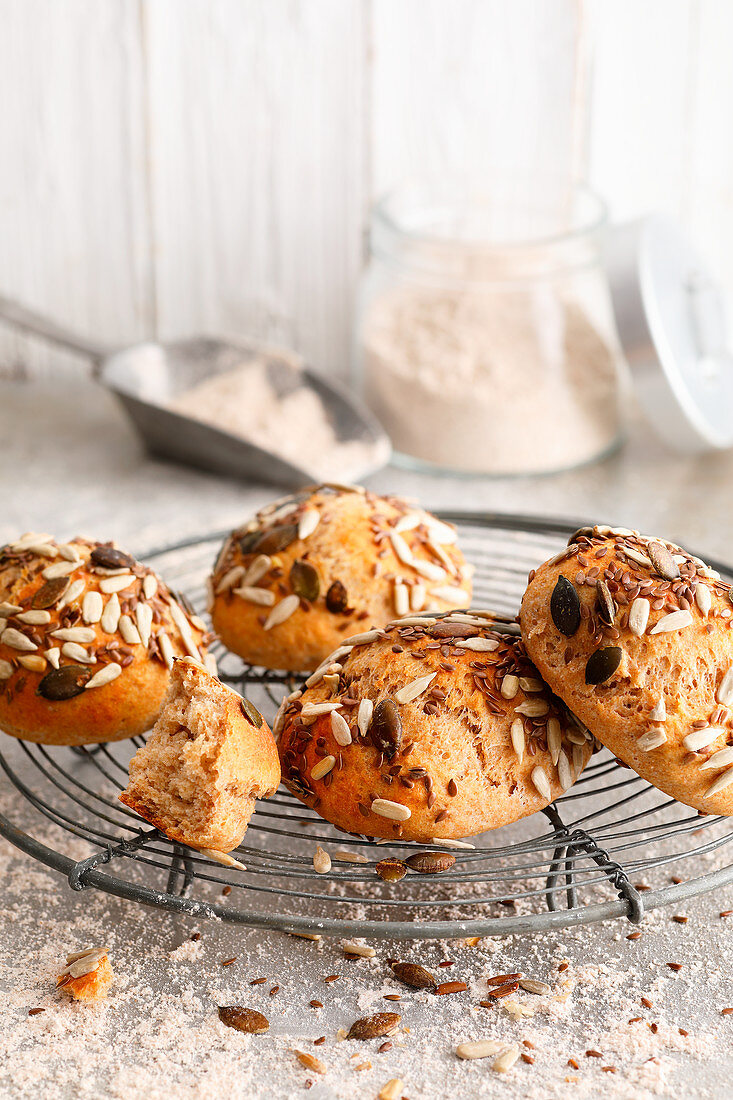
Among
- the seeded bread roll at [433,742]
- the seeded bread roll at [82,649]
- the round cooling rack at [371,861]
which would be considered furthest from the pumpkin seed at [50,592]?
the seeded bread roll at [433,742]

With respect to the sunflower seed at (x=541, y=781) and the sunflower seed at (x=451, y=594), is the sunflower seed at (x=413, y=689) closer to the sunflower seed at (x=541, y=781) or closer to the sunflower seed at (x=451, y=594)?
the sunflower seed at (x=541, y=781)

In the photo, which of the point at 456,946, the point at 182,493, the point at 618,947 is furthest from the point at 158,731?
the point at 182,493

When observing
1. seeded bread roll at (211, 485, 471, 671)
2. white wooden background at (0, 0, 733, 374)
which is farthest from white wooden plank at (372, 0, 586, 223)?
seeded bread roll at (211, 485, 471, 671)

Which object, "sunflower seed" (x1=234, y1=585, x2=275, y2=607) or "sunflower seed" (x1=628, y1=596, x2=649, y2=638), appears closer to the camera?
"sunflower seed" (x1=628, y1=596, x2=649, y2=638)

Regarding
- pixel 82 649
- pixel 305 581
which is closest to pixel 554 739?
pixel 305 581

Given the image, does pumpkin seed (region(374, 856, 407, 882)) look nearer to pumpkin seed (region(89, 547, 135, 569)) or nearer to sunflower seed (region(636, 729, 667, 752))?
sunflower seed (region(636, 729, 667, 752))

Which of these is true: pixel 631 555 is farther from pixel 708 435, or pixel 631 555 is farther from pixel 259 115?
pixel 259 115
